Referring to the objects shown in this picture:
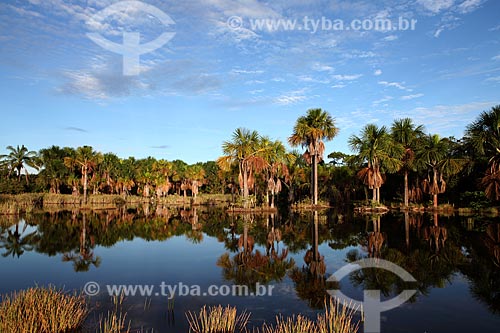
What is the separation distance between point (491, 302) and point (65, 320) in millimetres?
10212

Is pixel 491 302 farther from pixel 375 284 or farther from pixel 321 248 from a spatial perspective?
pixel 321 248

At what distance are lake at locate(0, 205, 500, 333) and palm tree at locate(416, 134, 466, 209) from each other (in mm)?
16417

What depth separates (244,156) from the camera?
3922 cm

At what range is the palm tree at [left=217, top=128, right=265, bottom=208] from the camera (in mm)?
38844

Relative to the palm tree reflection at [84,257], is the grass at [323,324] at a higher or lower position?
higher

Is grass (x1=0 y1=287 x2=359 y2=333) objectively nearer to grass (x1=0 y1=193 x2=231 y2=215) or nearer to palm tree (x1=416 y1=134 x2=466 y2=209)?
grass (x1=0 y1=193 x2=231 y2=215)

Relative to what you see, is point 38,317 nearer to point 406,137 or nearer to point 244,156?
point 244,156

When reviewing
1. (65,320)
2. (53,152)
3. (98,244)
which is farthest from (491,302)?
(53,152)

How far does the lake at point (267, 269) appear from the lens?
862 cm

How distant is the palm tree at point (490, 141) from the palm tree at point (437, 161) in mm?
5970

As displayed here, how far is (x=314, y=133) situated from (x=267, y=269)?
3149 cm
